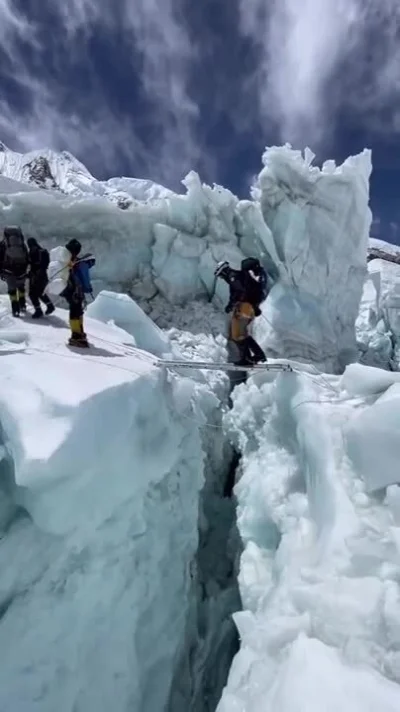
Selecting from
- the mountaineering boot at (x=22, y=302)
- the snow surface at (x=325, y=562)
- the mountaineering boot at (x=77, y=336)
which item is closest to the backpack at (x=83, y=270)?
the mountaineering boot at (x=77, y=336)

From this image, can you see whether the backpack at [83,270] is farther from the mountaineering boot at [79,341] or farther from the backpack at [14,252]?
the backpack at [14,252]

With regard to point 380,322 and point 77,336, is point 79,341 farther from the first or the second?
point 380,322

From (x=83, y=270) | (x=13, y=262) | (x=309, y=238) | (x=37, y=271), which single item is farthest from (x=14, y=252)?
(x=309, y=238)

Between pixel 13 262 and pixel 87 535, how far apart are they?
138 inches

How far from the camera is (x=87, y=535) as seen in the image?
2.93 metres

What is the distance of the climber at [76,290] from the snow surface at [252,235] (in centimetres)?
606

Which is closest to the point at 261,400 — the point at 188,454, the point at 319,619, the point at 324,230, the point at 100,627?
the point at 188,454

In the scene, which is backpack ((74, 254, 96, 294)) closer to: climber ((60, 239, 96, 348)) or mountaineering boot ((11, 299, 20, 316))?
climber ((60, 239, 96, 348))

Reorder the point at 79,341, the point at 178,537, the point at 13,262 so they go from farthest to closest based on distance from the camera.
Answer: the point at 13,262 < the point at 79,341 < the point at 178,537

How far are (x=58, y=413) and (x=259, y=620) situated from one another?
1.64 metres

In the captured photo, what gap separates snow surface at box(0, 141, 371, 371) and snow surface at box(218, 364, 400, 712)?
658 centimetres

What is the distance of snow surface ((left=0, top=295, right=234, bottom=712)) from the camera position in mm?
2623

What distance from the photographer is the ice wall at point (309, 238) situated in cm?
1071

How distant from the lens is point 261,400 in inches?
242
